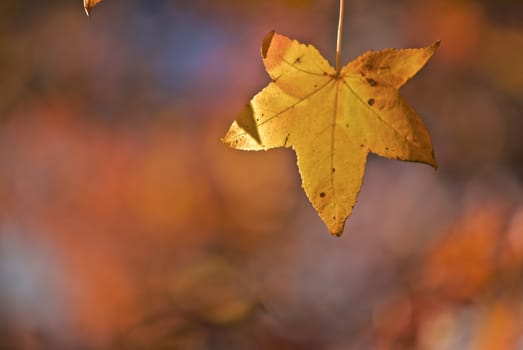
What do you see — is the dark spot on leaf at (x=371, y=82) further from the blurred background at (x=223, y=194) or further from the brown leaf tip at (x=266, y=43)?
the blurred background at (x=223, y=194)

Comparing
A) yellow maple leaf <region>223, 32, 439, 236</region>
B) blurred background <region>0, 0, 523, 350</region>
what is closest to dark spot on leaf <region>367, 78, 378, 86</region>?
yellow maple leaf <region>223, 32, 439, 236</region>

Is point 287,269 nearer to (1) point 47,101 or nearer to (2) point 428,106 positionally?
(2) point 428,106

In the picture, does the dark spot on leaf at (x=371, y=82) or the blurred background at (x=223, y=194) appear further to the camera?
the blurred background at (x=223, y=194)

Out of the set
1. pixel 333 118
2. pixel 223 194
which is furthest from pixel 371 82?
pixel 223 194

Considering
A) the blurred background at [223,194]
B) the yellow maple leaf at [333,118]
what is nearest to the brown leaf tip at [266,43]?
the yellow maple leaf at [333,118]

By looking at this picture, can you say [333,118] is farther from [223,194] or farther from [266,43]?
[223,194]

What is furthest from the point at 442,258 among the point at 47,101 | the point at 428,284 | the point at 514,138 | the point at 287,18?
the point at 47,101

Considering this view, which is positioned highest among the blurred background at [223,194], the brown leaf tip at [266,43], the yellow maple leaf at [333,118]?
the blurred background at [223,194]
